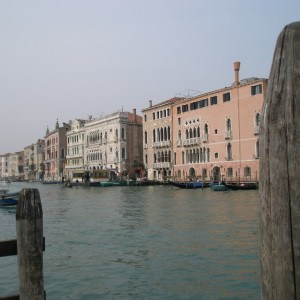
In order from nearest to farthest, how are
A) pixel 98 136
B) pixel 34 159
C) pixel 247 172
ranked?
pixel 247 172, pixel 98 136, pixel 34 159

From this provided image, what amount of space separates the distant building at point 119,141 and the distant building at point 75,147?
564cm

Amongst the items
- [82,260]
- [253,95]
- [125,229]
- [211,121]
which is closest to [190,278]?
[82,260]

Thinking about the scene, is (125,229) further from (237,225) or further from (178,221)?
(237,225)

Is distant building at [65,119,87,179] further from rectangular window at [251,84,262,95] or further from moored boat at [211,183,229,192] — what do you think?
moored boat at [211,183,229,192]

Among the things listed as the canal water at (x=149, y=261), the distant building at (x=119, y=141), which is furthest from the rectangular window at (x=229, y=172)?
the canal water at (x=149, y=261)

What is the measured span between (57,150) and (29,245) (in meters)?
63.3

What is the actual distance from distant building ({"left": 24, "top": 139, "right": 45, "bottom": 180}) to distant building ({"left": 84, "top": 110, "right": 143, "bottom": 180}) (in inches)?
1246

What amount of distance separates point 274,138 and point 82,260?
5.79m

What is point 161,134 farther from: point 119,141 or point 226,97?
point 226,97

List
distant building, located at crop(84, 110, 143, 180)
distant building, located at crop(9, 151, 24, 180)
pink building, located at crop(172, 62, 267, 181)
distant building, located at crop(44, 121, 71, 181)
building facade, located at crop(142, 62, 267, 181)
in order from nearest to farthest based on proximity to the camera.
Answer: pink building, located at crop(172, 62, 267, 181) < building facade, located at crop(142, 62, 267, 181) < distant building, located at crop(84, 110, 143, 180) < distant building, located at crop(44, 121, 71, 181) < distant building, located at crop(9, 151, 24, 180)

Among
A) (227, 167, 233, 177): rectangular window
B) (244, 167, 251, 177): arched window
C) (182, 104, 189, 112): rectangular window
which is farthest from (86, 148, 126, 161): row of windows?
(244, 167, 251, 177): arched window

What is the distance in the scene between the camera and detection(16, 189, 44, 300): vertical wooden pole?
1912 millimetres

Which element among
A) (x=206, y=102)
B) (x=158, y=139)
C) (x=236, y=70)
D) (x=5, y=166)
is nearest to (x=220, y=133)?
(x=206, y=102)

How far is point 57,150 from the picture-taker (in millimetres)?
63750
